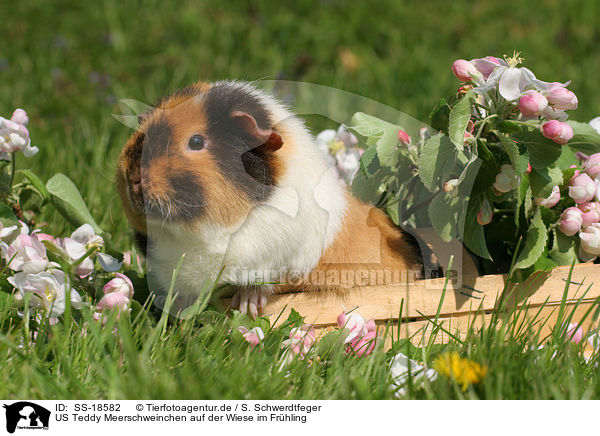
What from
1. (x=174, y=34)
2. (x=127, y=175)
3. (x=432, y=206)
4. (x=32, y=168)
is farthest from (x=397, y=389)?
(x=174, y=34)

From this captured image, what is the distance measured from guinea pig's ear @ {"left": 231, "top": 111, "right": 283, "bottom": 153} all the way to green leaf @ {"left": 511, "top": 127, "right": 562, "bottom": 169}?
710 mm

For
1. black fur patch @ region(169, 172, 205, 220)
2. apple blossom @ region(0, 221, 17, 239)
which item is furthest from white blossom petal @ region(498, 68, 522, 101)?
apple blossom @ region(0, 221, 17, 239)

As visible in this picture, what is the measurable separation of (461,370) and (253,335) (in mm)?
592

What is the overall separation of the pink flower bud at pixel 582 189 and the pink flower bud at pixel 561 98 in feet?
1.00

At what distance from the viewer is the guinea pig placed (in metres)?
1.66

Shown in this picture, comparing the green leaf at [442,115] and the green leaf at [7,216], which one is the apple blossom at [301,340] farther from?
the green leaf at [7,216]

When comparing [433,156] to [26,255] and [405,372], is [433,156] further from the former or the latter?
[26,255]

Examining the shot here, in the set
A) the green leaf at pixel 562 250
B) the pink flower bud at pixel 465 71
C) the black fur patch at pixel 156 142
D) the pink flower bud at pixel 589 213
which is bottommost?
the green leaf at pixel 562 250

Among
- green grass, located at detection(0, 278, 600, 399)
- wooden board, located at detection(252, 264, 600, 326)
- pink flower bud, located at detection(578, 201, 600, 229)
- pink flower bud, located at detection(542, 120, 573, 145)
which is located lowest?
green grass, located at detection(0, 278, 600, 399)

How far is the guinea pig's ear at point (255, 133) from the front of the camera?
5.49ft

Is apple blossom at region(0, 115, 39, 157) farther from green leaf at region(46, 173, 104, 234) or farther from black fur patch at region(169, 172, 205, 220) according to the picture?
black fur patch at region(169, 172, 205, 220)

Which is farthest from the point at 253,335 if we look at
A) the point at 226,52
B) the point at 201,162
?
the point at 226,52

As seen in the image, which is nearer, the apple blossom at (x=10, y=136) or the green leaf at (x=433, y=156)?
the green leaf at (x=433, y=156)
